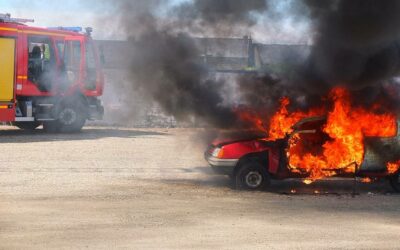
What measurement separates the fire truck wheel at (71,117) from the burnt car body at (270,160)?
11729 millimetres

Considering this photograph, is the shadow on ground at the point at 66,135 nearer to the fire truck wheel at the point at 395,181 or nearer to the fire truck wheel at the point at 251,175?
the fire truck wheel at the point at 251,175

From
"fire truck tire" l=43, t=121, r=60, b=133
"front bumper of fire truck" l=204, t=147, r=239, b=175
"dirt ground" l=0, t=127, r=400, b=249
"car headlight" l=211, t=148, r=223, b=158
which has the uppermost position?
"fire truck tire" l=43, t=121, r=60, b=133

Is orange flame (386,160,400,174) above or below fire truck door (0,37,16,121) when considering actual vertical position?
below

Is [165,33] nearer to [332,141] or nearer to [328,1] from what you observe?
[328,1]

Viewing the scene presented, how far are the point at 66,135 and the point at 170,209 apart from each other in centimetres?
1314

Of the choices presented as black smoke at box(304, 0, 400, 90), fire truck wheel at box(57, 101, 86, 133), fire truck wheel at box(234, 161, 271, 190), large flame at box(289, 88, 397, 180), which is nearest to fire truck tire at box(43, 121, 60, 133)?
fire truck wheel at box(57, 101, 86, 133)

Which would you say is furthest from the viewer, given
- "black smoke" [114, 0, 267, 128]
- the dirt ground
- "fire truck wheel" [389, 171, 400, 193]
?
"black smoke" [114, 0, 267, 128]

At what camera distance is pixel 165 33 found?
47.2ft

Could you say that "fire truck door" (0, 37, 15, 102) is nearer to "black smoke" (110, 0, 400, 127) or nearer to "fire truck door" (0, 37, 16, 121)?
"fire truck door" (0, 37, 16, 121)

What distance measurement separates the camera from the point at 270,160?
11945 millimetres

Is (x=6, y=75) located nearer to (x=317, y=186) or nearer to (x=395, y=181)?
(x=317, y=186)

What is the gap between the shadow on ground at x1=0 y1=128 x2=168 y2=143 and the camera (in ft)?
69.8

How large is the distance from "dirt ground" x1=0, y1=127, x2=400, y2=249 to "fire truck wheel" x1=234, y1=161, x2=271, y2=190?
0.85 ft

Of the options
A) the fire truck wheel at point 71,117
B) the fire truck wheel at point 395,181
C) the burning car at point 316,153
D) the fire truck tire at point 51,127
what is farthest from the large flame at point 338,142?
the fire truck tire at point 51,127
